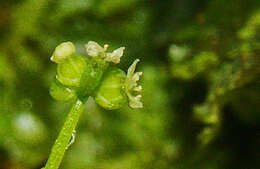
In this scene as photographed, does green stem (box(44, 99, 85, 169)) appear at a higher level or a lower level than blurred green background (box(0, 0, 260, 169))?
higher

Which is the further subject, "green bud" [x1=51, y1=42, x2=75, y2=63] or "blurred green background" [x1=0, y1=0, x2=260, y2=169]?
"blurred green background" [x1=0, y1=0, x2=260, y2=169]

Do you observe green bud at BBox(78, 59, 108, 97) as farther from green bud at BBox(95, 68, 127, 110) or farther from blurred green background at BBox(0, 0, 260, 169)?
blurred green background at BBox(0, 0, 260, 169)

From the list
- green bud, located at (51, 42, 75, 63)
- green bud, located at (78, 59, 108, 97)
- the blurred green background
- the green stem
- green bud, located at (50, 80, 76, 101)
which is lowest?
the blurred green background

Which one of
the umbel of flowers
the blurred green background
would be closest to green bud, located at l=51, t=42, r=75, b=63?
the umbel of flowers

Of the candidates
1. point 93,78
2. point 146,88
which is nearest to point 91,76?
point 93,78

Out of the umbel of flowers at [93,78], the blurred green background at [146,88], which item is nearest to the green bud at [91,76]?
the umbel of flowers at [93,78]

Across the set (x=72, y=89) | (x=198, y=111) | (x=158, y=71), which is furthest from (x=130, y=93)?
(x=158, y=71)

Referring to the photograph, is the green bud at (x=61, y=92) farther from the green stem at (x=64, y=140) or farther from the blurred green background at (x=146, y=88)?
the blurred green background at (x=146, y=88)
